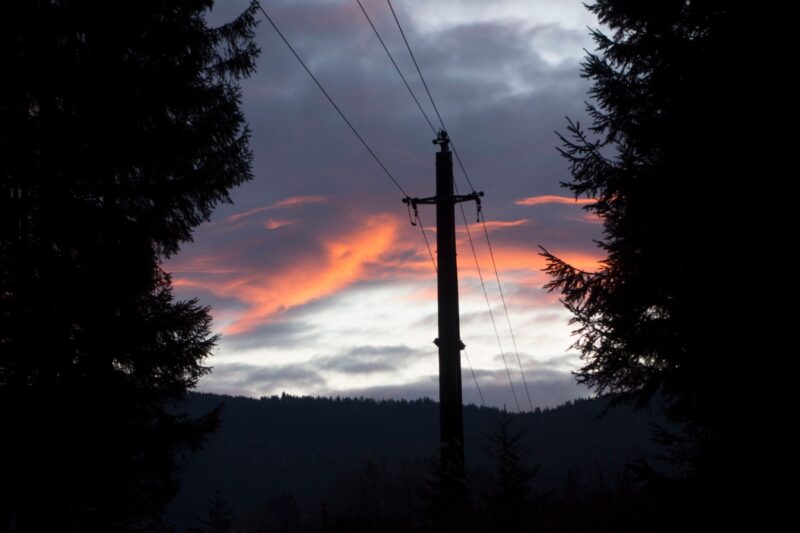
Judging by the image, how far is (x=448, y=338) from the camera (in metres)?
13.6

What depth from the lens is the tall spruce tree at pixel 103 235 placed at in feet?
34.6

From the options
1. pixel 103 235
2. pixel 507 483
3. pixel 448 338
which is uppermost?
pixel 103 235

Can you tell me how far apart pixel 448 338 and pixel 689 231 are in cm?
493

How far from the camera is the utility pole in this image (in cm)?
1259

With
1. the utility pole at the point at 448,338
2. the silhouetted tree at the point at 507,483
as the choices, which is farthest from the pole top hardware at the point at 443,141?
the silhouetted tree at the point at 507,483

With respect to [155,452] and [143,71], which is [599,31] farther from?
[155,452]

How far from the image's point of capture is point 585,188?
13281 millimetres

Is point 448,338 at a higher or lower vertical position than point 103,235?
lower

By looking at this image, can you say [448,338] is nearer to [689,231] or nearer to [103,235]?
[689,231]

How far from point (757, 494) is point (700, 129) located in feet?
16.9

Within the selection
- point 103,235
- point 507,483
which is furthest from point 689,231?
point 103,235

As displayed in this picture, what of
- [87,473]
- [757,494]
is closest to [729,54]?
[757,494]

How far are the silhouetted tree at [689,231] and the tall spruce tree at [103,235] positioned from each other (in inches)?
258

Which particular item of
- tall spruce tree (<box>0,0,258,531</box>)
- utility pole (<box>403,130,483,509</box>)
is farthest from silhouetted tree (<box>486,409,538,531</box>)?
tall spruce tree (<box>0,0,258,531</box>)
